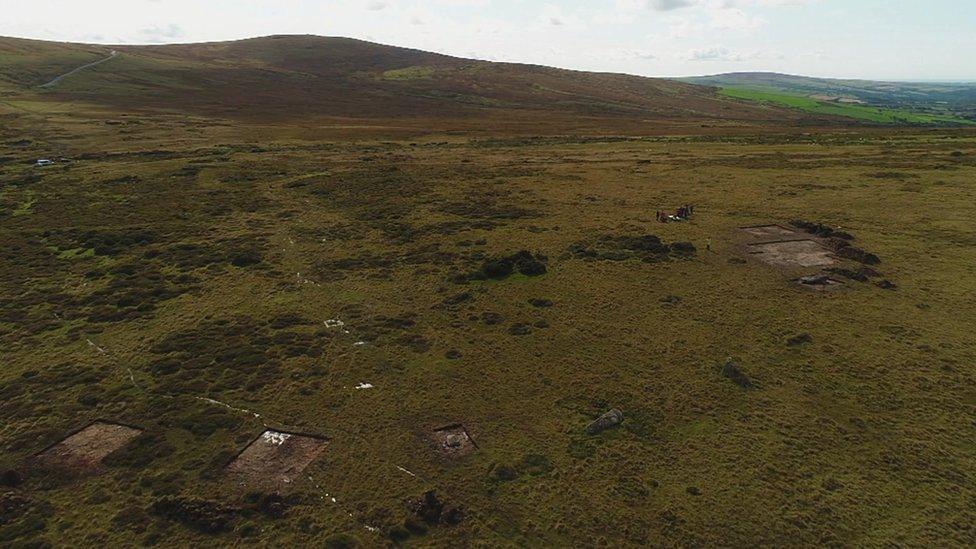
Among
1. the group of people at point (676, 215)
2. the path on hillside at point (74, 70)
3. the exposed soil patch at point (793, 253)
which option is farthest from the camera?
the path on hillside at point (74, 70)

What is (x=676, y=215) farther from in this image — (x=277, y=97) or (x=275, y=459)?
(x=277, y=97)

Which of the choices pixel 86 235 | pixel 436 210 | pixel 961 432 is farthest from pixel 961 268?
pixel 86 235

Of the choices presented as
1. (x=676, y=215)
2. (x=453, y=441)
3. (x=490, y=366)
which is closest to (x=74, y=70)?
(x=676, y=215)

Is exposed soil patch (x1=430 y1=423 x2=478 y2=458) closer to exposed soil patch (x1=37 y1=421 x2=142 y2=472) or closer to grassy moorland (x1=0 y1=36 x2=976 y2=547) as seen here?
grassy moorland (x1=0 y1=36 x2=976 y2=547)

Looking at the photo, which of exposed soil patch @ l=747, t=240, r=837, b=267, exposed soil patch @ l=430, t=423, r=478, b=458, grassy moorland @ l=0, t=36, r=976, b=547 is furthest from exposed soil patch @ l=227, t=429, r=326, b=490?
exposed soil patch @ l=747, t=240, r=837, b=267

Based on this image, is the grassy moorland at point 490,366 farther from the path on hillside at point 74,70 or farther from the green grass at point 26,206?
the path on hillside at point 74,70

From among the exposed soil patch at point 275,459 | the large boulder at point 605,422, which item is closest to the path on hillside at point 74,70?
the exposed soil patch at point 275,459
